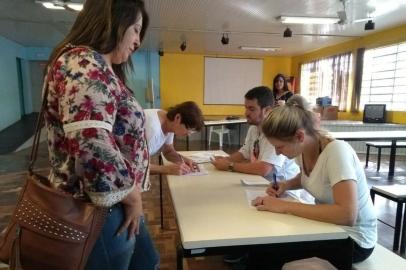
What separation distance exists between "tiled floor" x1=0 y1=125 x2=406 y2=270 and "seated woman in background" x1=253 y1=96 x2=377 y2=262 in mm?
521

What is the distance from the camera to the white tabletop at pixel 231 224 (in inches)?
35.4

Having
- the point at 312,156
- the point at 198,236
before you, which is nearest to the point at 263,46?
the point at 312,156

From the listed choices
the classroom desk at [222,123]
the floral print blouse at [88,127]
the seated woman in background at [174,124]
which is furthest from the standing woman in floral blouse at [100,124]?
the classroom desk at [222,123]

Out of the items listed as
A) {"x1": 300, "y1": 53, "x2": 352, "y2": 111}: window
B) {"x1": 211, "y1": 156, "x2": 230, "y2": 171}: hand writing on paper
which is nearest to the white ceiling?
{"x1": 300, "y1": 53, "x2": 352, "y2": 111}: window

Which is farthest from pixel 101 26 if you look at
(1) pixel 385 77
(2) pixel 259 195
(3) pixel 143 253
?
(1) pixel 385 77

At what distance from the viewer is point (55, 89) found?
67cm

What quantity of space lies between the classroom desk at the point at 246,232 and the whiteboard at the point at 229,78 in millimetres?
8048

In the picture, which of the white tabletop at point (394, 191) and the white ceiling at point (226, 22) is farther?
the white ceiling at point (226, 22)

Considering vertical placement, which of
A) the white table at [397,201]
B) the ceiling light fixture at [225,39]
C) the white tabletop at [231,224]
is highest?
the ceiling light fixture at [225,39]

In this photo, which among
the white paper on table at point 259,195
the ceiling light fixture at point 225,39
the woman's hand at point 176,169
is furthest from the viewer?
the ceiling light fixture at point 225,39

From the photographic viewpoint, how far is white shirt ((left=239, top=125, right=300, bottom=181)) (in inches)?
65.4

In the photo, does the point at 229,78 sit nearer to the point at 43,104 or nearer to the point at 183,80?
the point at 183,80

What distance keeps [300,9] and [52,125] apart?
456 centimetres

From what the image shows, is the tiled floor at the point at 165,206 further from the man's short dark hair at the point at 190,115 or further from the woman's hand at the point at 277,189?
the man's short dark hair at the point at 190,115
